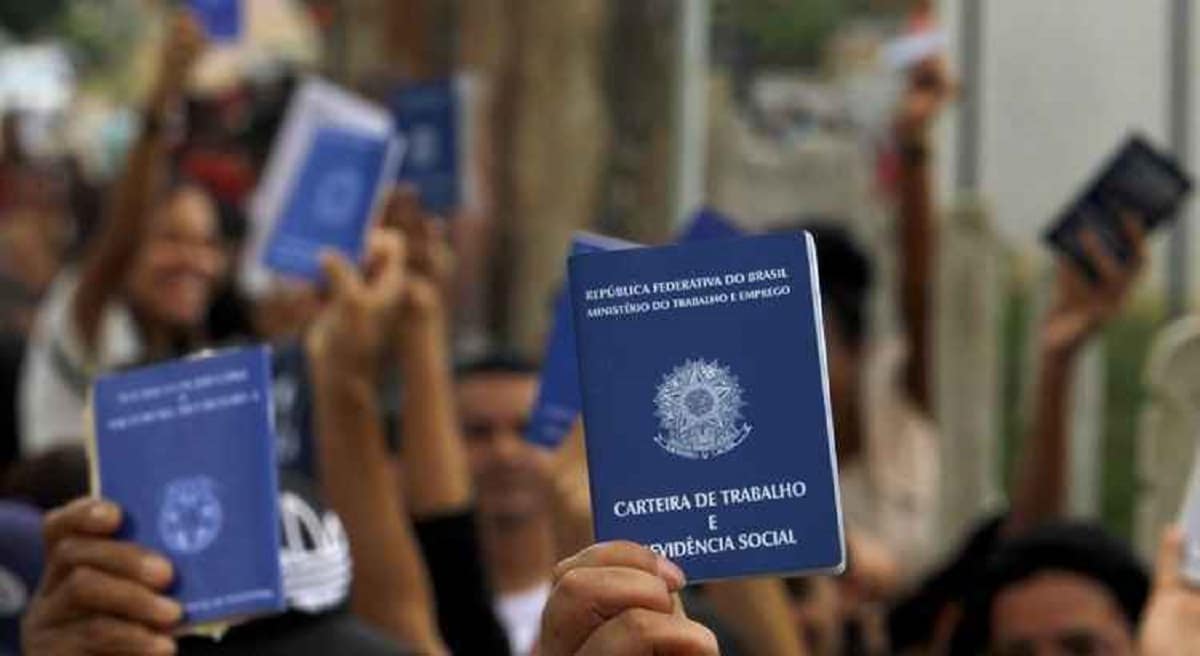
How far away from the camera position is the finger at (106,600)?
13.5 ft

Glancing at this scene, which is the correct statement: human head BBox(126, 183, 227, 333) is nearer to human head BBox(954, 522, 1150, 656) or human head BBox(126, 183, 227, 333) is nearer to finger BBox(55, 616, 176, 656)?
human head BBox(954, 522, 1150, 656)

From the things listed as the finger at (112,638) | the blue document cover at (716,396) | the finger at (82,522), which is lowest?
the finger at (112,638)

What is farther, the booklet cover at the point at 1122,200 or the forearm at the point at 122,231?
the forearm at the point at 122,231

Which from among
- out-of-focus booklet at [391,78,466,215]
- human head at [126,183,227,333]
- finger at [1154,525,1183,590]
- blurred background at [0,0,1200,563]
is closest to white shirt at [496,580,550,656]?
blurred background at [0,0,1200,563]

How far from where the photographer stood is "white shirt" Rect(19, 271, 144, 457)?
8.27 metres

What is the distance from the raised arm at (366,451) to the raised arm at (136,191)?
6.26 feet

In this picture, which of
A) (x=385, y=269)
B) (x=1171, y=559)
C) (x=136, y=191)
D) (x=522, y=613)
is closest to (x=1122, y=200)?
(x=522, y=613)

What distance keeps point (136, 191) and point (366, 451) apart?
2.66m

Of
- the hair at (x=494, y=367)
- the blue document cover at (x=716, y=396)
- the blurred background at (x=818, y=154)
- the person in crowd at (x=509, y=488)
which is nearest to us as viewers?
the blue document cover at (x=716, y=396)

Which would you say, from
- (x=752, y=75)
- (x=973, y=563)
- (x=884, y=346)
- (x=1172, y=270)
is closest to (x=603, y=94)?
(x=752, y=75)

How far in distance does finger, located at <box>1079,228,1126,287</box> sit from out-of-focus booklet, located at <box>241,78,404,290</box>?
150 cm

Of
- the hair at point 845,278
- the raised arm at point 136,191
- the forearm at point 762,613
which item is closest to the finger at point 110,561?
the forearm at point 762,613

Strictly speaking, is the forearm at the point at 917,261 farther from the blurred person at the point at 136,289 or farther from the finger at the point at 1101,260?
the blurred person at the point at 136,289

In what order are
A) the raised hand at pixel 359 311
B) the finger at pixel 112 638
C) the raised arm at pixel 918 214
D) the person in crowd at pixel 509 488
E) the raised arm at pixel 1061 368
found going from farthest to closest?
1. the raised arm at pixel 918 214
2. the raised arm at pixel 1061 368
3. the person in crowd at pixel 509 488
4. the raised hand at pixel 359 311
5. the finger at pixel 112 638
